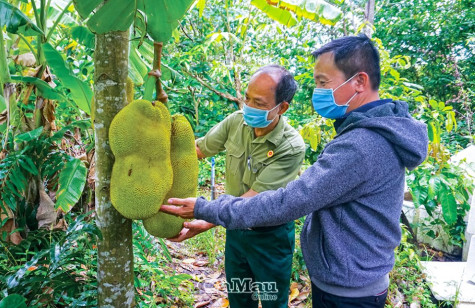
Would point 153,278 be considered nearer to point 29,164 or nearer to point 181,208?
point 29,164

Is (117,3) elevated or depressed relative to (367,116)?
elevated

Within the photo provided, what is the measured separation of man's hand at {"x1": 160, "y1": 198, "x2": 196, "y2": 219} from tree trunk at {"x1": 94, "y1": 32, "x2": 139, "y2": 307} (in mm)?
112

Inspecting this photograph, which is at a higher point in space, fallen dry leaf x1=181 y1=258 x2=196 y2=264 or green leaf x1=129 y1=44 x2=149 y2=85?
green leaf x1=129 y1=44 x2=149 y2=85

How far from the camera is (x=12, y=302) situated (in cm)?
91

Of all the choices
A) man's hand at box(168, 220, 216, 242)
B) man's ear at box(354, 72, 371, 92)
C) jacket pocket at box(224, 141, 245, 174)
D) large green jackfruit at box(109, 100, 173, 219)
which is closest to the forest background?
large green jackfruit at box(109, 100, 173, 219)

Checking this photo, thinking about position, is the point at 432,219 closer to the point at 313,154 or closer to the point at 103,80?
the point at 313,154

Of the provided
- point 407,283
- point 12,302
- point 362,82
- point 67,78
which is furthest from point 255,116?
point 407,283

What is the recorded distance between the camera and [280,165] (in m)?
1.65

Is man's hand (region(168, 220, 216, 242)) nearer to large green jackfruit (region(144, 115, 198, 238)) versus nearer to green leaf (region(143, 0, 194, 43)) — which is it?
large green jackfruit (region(144, 115, 198, 238))

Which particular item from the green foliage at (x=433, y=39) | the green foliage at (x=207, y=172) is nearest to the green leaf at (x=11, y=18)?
the green foliage at (x=207, y=172)

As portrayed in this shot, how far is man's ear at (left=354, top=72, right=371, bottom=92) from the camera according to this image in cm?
114

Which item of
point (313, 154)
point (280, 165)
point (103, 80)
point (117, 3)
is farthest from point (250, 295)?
point (117, 3)

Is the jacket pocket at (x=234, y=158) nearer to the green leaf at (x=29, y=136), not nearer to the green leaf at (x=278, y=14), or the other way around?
the green leaf at (x=278, y=14)

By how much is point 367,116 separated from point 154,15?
67cm
